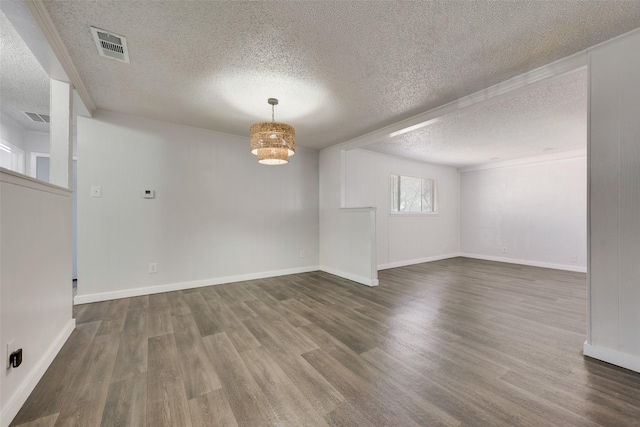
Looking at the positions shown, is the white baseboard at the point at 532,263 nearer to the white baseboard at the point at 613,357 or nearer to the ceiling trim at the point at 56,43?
the white baseboard at the point at 613,357

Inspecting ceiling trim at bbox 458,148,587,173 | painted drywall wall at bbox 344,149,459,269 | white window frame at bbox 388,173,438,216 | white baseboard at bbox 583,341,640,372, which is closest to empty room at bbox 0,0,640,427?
white baseboard at bbox 583,341,640,372

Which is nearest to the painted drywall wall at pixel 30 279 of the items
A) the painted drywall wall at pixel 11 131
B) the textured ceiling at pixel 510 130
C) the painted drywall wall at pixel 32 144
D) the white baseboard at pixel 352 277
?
the painted drywall wall at pixel 11 131

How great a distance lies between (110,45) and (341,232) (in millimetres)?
3608

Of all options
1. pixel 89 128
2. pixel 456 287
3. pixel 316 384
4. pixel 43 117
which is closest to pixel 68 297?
pixel 89 128

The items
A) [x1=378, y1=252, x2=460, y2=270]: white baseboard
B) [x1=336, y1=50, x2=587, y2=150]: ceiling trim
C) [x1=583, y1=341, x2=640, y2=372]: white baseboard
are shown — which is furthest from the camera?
[x1=378, y1=252, x2=460, y2=270]: white baseboard

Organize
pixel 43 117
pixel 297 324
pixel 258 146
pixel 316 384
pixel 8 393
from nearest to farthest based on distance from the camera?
pixel 8 393 < pixel 316 384 < pixel 297 324 < pixel 258 146 < pixel 43 117

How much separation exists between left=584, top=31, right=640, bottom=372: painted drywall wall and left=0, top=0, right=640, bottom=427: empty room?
1 cm

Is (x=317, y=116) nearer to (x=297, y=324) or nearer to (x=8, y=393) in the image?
(x=297, y=324)

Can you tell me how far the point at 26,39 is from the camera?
175 cm

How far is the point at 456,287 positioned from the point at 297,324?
8.69 ft

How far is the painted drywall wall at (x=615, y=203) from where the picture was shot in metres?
1.77

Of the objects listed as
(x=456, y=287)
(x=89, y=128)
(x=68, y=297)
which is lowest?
(x=456, y=287)

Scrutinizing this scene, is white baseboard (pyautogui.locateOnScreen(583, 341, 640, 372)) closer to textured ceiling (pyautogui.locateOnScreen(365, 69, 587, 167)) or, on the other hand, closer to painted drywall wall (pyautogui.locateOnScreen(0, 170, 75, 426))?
textured ceiling (pyautogui.locateOnScreen(365, 69, 587, 167))

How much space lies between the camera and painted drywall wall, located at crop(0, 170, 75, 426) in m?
1.37
